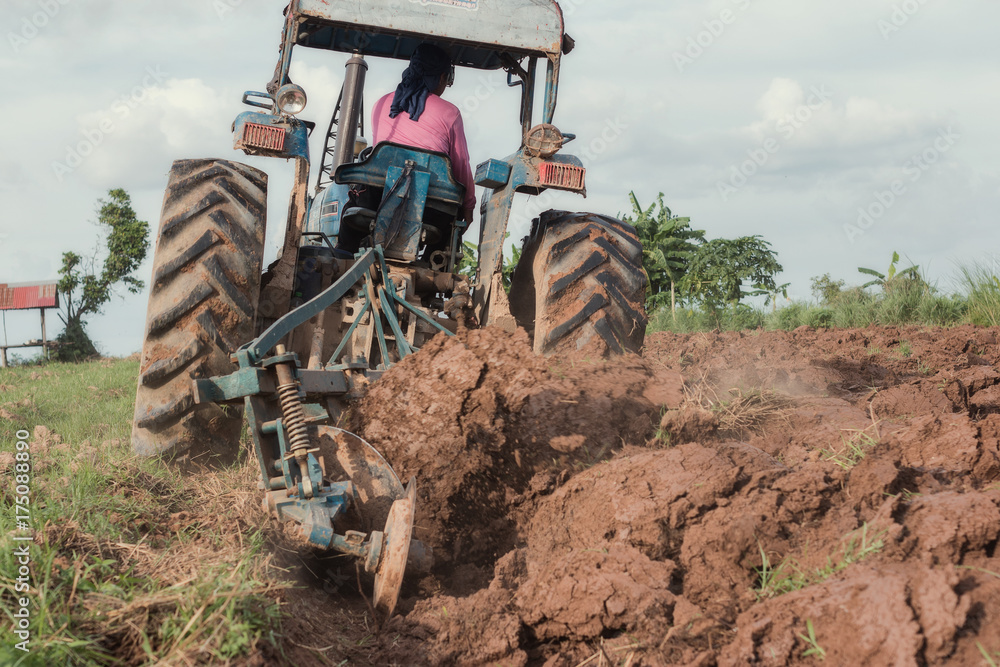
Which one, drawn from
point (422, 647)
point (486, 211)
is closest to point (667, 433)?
point (422, 647)

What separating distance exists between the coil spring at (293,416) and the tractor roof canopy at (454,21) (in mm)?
2279

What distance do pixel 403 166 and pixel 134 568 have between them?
8.01 feet

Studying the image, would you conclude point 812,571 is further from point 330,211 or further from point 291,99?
point 330,211

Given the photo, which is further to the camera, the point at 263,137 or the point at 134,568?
the point at 263,137

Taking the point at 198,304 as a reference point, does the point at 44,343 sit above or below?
above

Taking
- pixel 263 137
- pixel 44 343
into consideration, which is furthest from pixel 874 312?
pixel 44 343

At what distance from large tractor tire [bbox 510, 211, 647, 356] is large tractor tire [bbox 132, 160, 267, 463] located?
1400 mm

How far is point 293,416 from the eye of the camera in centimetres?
255

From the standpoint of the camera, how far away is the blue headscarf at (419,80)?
173 inches

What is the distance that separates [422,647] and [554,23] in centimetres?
345

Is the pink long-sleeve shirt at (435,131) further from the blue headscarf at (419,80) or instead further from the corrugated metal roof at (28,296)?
the corrugated metal roof at (28,296)

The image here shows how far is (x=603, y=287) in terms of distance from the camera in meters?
3.94

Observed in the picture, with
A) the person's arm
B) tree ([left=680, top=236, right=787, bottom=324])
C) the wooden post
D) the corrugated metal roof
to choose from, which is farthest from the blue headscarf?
the corrugated metal roof

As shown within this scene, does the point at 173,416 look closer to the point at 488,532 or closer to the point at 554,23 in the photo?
the point at 488,532
